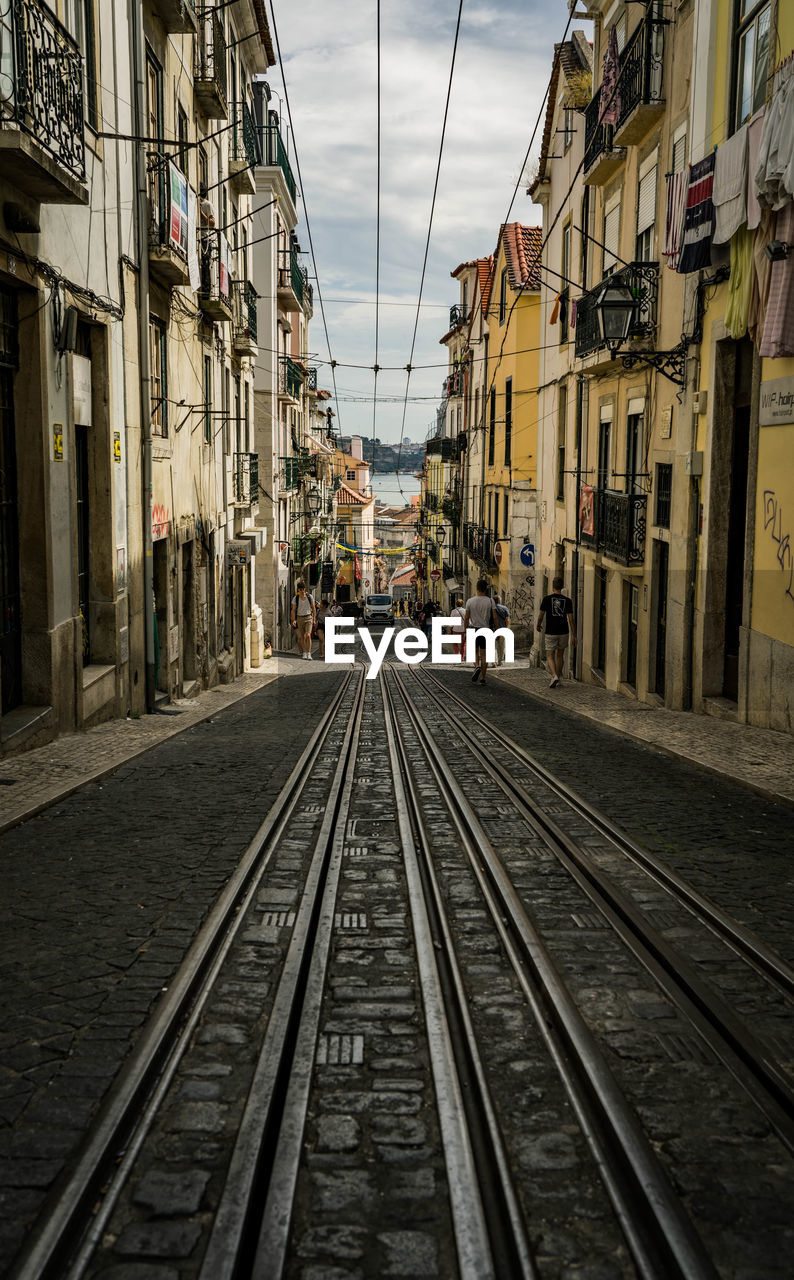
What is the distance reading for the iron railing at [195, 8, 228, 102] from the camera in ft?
60.6

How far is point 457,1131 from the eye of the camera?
3391 millimetres

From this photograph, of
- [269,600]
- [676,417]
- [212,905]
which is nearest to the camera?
[212,905]

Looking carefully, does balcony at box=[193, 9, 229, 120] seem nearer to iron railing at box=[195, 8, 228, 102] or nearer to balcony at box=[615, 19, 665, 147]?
iron railing at box=[195, 8, 228, 102]

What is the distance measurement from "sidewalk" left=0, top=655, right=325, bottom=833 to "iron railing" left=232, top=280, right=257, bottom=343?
11.9 meters

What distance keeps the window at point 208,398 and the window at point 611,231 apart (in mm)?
7344

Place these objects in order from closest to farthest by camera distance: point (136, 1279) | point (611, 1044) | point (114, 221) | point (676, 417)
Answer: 1. point (136, 1279)
2. point (611, 1044)
3. point (114, 221)
4. point (676, 417)

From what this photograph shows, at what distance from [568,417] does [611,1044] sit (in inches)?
810

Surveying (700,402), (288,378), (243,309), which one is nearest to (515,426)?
(288,378)

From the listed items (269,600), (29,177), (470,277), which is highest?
(470,277)

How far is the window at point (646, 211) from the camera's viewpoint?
16728 mm

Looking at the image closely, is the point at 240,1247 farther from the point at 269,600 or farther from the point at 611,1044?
the point at 269,600

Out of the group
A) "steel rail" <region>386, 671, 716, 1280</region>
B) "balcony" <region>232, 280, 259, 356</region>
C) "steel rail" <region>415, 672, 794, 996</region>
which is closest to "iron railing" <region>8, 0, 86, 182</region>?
"steel rail" <region>415, 672, 794, 996</region>

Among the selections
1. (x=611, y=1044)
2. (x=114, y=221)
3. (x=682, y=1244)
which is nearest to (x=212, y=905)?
(x=611, y=1044)

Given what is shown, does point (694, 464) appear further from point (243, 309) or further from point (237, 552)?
point (243, 309)
